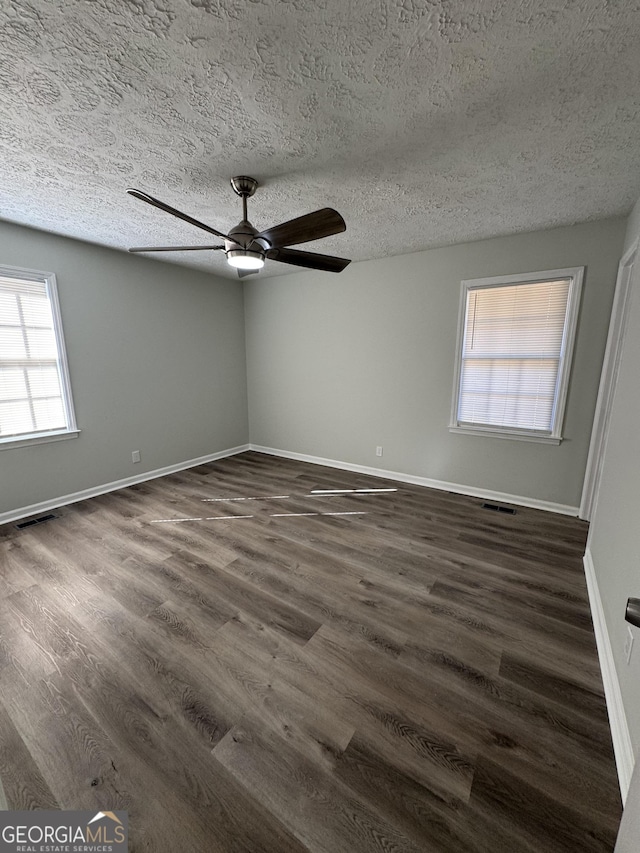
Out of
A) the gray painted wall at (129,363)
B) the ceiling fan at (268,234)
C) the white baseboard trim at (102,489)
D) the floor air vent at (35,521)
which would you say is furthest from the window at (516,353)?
the floor air vent at (35,521)

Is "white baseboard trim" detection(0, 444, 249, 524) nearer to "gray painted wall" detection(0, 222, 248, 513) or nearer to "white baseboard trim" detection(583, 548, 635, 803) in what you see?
"gray painted wall" detection(0, 222, 248, 513)

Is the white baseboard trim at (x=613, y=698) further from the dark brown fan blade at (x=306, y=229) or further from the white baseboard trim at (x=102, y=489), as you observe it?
the white baseboard trim at (x=102, y=489)

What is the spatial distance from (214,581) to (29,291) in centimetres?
318

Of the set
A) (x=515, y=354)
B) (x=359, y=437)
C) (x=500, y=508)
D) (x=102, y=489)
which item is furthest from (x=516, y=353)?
(x=102, y=489)

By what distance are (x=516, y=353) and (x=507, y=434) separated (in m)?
0.81

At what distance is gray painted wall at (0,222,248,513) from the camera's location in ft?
10.9

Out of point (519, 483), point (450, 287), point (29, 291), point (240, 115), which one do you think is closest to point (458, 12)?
point (240, 115)

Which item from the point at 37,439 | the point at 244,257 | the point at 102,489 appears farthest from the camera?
the point at 102,489

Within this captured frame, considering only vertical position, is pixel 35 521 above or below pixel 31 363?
below

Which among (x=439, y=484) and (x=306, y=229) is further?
(x=439, y=484)

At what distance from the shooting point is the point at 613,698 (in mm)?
1461

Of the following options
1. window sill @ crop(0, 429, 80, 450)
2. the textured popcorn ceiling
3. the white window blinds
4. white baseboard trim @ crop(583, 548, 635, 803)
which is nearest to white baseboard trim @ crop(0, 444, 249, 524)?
window sill @ crop(0, 429, 80, 450)

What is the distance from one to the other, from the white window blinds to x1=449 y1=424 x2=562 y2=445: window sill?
0.11 ft
